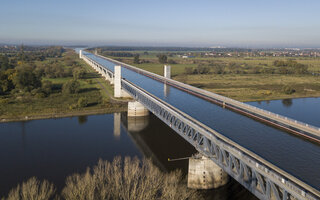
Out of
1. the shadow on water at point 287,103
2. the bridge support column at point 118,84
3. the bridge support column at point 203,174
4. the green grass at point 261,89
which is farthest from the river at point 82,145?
the green grass at point 261,89

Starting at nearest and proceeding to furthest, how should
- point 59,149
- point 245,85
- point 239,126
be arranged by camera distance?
point 239,126, point 59,149, point 245,85

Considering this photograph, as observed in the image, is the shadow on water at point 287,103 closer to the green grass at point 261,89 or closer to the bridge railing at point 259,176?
the green grass at point 261,89

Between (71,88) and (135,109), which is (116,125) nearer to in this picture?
(135,109)

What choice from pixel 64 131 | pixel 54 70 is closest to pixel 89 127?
pixel 64 131

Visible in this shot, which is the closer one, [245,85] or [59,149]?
[59,149]

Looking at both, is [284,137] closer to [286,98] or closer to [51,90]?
[286,98]

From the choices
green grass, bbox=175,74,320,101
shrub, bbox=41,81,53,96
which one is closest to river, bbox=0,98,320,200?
green grass, bbox=175,74,320,101

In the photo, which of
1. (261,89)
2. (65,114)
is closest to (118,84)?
(65,114)
